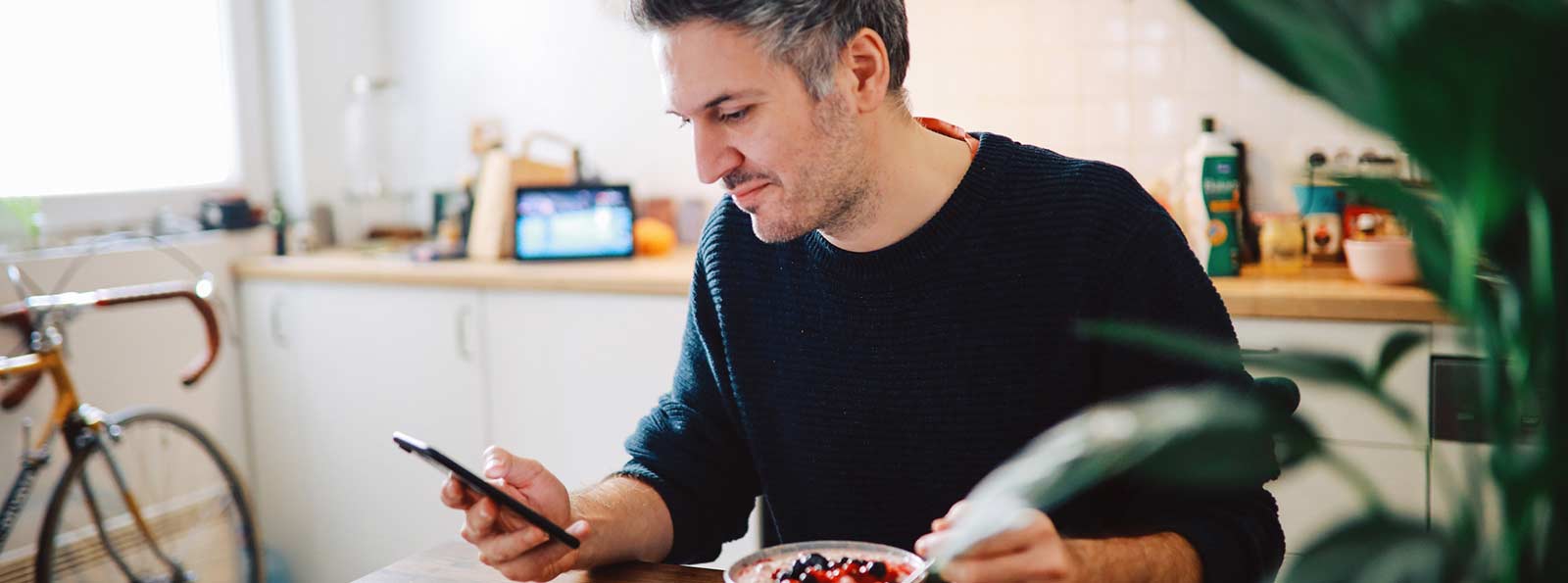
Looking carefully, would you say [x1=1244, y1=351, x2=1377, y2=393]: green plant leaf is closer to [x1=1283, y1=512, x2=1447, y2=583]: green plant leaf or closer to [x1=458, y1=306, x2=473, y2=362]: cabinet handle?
[x1=1283, y1=512, x2=1447, y2=583]: green plant leaf

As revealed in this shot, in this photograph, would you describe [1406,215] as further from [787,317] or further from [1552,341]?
[787,317]

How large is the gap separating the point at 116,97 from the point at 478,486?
7.83ft

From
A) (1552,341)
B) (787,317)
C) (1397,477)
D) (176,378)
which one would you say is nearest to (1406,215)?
(1552,341)

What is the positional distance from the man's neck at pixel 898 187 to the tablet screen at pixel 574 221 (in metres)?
1.65

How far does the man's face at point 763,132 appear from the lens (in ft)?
4.38

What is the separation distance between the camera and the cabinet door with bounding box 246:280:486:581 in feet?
10.0

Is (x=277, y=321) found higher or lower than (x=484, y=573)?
higher

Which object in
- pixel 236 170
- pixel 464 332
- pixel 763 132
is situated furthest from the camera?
pixel 236 170

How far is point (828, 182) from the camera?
1395 millimetres

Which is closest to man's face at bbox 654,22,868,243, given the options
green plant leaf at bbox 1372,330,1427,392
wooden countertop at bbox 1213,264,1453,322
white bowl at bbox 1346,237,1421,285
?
green plant leaf at bbox 1372,330,1427,392

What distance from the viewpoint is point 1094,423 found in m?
0.49

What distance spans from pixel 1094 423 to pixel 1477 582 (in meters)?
0.13

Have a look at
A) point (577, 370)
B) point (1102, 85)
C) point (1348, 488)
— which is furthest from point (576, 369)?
point (1348, 488)

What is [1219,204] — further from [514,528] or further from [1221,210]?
[514,528]
